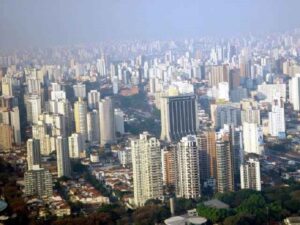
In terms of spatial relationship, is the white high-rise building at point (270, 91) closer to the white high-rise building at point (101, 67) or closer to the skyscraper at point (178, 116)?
the skyscraper at point (178, 116)

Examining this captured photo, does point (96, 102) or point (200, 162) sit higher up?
point (96, 102)

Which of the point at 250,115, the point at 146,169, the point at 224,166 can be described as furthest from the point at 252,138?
the point at 146,169

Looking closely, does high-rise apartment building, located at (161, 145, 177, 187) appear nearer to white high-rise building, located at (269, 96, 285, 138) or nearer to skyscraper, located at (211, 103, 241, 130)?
skyscraper, located at (211, 103, 241, 130)

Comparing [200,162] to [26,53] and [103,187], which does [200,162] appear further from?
[26,53]

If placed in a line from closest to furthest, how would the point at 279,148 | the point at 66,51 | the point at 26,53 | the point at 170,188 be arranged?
the point at 170,188
the point at 26,53
the point at 66,51
the point at 279,148

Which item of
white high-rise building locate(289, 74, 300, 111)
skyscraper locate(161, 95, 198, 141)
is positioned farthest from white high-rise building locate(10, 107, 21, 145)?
white high-rise building locate(289, 74, 300, 111)

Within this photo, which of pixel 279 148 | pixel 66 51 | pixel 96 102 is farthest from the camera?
pixel 96 102

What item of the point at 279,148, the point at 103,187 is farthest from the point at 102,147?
the point at 279,148

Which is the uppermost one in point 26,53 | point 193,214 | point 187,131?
point 26,53
